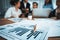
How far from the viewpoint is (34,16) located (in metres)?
1.77

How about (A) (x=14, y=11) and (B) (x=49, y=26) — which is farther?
(A) (x=14, y=11)

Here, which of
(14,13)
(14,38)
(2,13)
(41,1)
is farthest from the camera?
(2,13)

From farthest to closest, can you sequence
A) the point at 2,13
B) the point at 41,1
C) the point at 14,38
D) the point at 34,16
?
the point at 2,13
the point at 41,1
the point at 34,16
the point at 14,38

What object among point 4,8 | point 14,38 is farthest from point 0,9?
point 14,38

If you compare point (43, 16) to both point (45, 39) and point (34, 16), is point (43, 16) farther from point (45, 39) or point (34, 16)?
point (45, 39)

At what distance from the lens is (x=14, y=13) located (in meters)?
2.11

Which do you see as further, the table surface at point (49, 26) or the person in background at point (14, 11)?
the person in background at point (14, 11)

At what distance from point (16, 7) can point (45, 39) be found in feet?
5.31

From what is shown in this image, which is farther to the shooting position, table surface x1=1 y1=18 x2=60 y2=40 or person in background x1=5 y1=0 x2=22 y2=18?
person in background x1=5 y1=0 x2=22 y2=18

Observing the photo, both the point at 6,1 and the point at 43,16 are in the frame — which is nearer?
the point at 43,16

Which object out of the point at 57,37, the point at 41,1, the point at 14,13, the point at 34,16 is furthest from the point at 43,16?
the point at 41,1

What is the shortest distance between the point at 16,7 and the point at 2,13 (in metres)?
1.98

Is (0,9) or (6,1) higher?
(6,1)

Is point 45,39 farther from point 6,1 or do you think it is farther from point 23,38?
point 6,1
